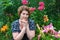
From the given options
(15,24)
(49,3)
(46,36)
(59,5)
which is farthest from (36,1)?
(46,36)

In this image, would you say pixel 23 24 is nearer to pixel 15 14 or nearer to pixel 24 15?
pixel 24 15

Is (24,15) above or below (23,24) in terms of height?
above

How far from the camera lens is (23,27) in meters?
4.32

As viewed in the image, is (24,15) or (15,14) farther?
(15,14)

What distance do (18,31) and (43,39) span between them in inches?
22.5

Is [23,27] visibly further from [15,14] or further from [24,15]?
[15,14]

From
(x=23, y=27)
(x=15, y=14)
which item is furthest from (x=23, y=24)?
(x=15, y=14)

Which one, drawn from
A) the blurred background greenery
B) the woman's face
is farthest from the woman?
the blurred background greenery

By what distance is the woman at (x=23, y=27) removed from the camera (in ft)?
13.9

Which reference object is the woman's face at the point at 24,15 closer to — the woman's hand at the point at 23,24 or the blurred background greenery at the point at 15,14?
the woman's hand at the point at 23,24

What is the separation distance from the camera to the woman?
167 inches

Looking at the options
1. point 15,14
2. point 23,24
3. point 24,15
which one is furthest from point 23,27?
point 15,14

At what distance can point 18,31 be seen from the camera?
4410mm

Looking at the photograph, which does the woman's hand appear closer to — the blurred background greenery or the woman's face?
the woman's face
